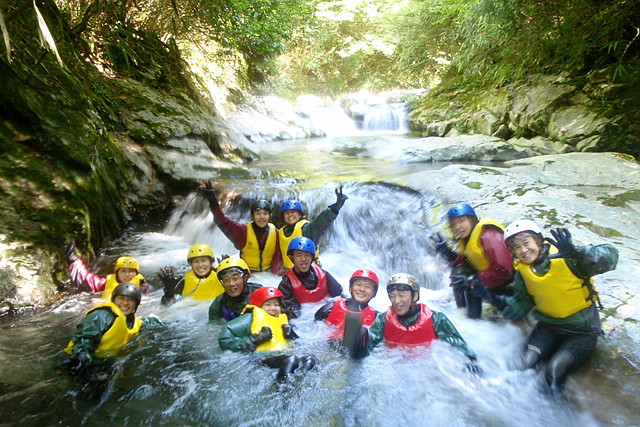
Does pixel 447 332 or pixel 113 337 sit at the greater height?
pixel 113 337

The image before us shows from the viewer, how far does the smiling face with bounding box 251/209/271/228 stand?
5.06m

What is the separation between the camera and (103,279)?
4.75 metres

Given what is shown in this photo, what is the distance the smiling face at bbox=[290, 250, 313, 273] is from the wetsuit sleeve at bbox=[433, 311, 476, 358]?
1.59 metres

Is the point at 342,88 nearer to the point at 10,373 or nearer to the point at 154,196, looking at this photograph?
the point at 154,196

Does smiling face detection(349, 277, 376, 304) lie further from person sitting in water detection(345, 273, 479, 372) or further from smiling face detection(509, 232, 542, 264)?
smiling face detection(509, 232, 542, 264)

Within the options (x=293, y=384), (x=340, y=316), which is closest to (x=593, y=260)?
(x=340, y=316)

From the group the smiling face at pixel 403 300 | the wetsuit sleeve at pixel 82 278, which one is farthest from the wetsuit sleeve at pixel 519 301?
the wetsuit sleeve at pixel 82 278

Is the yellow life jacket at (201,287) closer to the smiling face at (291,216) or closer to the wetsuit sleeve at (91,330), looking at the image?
the smiling face at (291,216)

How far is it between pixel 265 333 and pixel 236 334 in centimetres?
26

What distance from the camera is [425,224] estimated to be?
19.5ft

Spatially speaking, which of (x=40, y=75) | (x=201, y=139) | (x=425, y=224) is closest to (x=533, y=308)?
(x=425, y=224)

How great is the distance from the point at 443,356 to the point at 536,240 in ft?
4.46

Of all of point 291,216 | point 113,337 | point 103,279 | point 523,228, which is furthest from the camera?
point 291,216

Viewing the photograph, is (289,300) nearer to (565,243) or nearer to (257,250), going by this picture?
(257,250)
